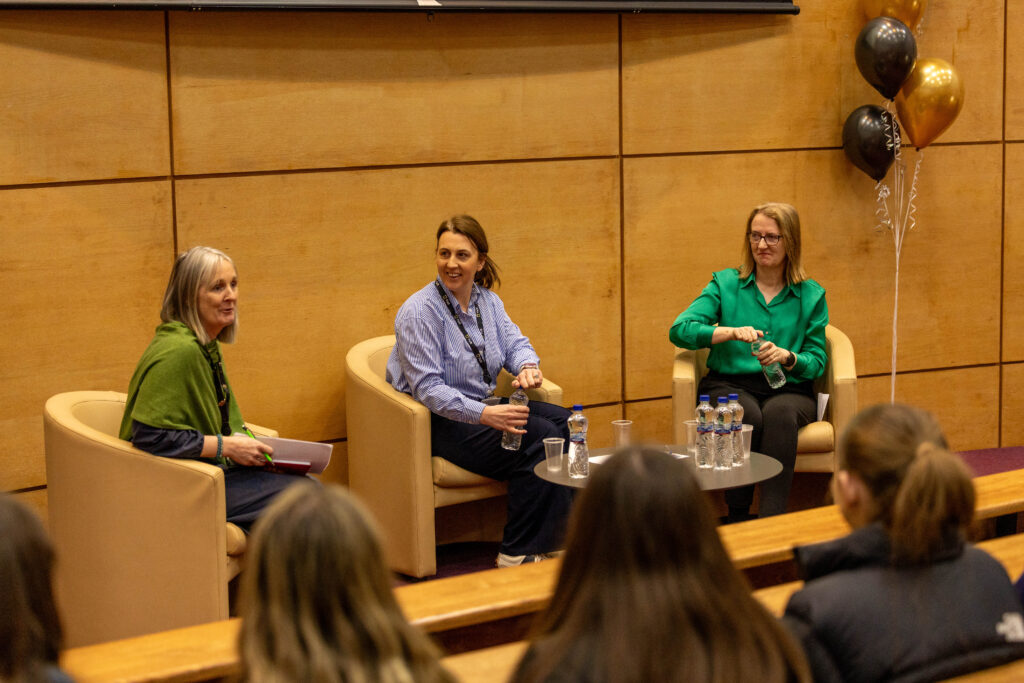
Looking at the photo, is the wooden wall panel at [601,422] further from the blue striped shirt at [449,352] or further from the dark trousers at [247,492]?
the dark trousers at [247,492]

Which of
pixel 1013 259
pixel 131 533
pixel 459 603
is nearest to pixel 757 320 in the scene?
pixel 1013 259

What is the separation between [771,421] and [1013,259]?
235cm

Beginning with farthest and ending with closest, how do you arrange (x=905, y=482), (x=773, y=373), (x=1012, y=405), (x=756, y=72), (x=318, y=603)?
1. (x=1012, y=405)
2. (x=756, y=72)
3. (x=773, y=373)
4. (x=905, y=482)
5. (x=318, y=603)

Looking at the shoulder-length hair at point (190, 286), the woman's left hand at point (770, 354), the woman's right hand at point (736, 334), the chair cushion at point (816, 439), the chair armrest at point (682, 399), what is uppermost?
the shoulder-length hair at point (190, 286)

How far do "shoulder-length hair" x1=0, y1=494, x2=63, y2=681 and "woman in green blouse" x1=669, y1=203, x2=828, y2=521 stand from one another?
3414mm

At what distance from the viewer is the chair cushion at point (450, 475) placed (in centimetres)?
424

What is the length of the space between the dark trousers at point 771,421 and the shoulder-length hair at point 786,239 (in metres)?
0.43

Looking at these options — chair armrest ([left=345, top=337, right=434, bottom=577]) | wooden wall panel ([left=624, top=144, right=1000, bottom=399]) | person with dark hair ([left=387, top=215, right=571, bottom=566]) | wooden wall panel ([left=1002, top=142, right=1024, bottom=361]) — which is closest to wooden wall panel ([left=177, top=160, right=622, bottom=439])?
wooden wall panel ([left=624, top=144, right=1000, bottom=399])

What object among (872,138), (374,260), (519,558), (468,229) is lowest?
(519,558)

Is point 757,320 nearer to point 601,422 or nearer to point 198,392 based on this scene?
point 601,422

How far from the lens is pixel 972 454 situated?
614 cm

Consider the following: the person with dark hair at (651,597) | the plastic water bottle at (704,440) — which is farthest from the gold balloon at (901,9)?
the person with dark hair at (651,597)

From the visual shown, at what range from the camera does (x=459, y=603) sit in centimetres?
245

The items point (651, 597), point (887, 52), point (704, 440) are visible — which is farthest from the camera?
point (887, 52)
